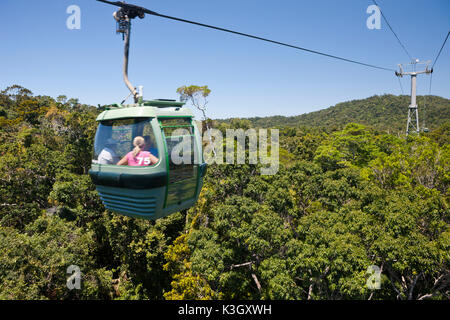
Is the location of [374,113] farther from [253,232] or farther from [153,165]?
[153,165]

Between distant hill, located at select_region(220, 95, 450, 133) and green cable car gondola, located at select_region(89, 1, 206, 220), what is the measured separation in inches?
3411

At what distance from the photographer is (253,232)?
10008 millimetres

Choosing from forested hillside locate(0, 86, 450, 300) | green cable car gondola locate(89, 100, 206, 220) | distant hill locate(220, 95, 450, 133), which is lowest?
forested hillside locate(0, 86, 450, 300)

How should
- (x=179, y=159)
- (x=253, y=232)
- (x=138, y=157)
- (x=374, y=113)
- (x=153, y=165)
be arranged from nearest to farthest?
(x=153, y=165) → (x=138, y=157) → (x=179, y=159) → (x=253, y=232) → (x=374, y=113)

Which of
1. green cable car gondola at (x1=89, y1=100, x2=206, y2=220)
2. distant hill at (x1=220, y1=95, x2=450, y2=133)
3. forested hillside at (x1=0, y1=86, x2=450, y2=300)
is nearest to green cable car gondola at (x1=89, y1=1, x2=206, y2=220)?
green cable car gondola at (x1=89, y1=100, x2=206, y2=220)

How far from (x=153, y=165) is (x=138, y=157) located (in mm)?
328

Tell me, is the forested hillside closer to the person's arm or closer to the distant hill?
the person's arm

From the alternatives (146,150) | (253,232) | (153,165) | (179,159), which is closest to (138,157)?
(146,150)

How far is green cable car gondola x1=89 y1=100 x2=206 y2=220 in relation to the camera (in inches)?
142

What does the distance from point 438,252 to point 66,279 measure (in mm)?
14203

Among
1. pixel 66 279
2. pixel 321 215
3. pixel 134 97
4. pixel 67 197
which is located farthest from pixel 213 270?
pixel 67 197

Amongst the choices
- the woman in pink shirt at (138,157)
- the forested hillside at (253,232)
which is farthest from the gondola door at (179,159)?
the forested hillside at (253,232)

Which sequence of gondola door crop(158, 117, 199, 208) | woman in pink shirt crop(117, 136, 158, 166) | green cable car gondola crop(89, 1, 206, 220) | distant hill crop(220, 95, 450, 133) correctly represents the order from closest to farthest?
green cable car gondola crop(89, 1, 206, 220)
woman in pink shirt crop(117, 136, 158, 166)
gondola door crop(158, 117, 199, 208)
distant hill crop(220, 95, 450, 133)
